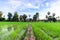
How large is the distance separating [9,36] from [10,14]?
1.02 m

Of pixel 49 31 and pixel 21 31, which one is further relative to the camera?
pixel 21 31

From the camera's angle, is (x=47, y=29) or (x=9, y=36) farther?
(x=47, y=29)

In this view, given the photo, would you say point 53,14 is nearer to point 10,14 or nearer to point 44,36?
point 44,36

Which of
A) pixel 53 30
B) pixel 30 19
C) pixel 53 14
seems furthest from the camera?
pixel 30 19

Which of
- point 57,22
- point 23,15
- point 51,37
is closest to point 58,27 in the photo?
point 57,22

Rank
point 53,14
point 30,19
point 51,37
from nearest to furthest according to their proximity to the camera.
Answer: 1. point 51,37
2. point 53,14
3. point 30,19

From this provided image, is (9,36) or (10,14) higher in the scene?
(10,14)

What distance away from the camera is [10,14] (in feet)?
24.1

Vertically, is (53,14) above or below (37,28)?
above

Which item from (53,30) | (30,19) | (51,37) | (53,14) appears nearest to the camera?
(51,37)

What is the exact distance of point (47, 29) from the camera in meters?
7.12

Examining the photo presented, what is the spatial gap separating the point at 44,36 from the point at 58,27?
588 mm

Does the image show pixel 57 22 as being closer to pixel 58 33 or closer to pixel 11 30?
pixel 58 33

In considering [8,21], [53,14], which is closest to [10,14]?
[8,21]
